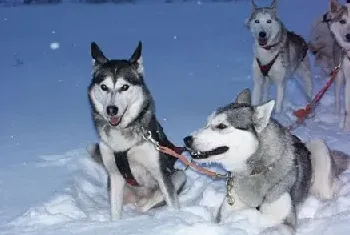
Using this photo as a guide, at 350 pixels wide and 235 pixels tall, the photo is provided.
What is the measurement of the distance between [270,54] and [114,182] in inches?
129

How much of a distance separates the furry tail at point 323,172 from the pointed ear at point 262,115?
81 centimetres

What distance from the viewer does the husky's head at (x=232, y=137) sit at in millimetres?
3439

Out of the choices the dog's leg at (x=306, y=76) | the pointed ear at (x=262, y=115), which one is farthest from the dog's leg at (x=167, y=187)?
the dog's leg at (x=306, y=76)

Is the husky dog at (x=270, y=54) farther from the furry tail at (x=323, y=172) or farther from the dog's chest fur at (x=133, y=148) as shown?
the dog's chest fur at (x=133, y=148)

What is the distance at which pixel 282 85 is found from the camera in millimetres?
6719

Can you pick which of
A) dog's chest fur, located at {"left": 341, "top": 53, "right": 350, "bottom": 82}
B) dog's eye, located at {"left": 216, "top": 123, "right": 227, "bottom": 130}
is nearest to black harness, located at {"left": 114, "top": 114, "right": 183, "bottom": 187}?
dog's eye, located at {"left": 216, "top": 123, "right": 227, "bottom": 130}

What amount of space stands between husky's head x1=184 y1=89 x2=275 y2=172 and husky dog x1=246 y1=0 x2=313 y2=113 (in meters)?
3.22

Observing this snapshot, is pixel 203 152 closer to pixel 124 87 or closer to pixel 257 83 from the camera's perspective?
pixel 124 87

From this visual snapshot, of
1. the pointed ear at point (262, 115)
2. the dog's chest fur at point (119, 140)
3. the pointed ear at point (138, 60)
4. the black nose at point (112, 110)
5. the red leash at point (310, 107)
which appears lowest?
the red leash at point (310, 107)

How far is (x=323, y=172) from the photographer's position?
4098 millimetres

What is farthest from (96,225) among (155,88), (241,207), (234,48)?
(234,48)

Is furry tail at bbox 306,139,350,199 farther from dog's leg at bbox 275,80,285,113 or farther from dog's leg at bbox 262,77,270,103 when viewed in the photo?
dog's leg at bbox 262,77,270,103

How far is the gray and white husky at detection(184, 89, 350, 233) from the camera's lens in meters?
3.46

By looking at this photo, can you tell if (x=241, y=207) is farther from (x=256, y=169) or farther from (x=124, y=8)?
(x=124, y=8)
